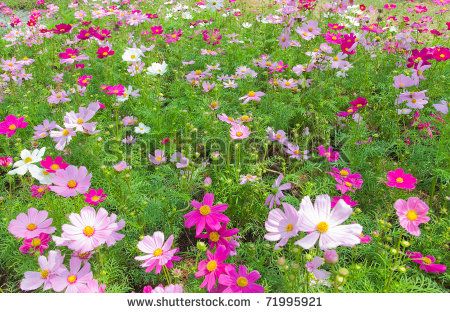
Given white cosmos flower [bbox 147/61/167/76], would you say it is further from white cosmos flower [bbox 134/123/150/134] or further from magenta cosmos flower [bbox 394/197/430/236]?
magenta cosmos flower [bbox 394/197/430/236]

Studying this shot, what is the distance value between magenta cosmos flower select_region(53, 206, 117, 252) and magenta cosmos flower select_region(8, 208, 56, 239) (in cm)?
18

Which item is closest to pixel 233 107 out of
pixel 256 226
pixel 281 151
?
pixel 281 151

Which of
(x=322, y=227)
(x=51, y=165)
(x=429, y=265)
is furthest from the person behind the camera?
(x=51, y=165)

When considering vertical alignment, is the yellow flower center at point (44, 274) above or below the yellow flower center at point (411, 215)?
below

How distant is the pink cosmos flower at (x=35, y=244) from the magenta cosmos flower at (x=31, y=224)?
3 cm

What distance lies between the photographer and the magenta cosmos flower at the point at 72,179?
5.12ft

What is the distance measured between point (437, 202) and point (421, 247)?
47 cm

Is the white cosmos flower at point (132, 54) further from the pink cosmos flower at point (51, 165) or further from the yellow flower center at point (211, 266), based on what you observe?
the yellow flower center at point (211, 266)

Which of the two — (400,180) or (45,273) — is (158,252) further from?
(400,180)

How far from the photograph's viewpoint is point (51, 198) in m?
1.99

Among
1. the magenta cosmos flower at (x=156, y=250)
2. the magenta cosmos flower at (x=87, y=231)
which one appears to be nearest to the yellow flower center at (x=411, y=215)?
the magenta cosmos flower at (x=156, y=250)

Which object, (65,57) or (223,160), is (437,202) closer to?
(223,160)

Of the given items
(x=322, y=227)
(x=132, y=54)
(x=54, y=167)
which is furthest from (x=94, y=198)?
(x=132, y=54)

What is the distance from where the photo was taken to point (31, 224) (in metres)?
1.57
